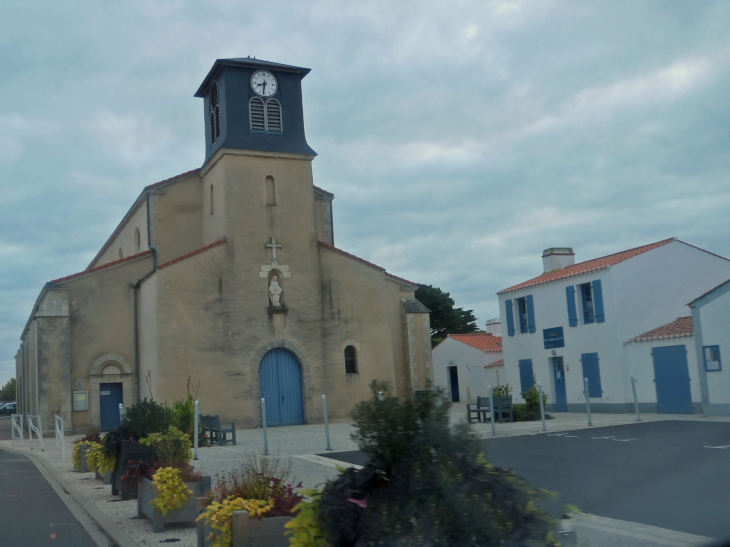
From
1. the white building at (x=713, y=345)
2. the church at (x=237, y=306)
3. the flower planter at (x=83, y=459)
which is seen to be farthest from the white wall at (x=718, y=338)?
the flower planter at (x=83, y=459)

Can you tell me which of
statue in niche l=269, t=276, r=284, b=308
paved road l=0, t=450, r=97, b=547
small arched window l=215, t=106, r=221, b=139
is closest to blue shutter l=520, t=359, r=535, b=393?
statue in niche l=269, t=276, r=284, b=308

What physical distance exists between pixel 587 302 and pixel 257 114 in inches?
564

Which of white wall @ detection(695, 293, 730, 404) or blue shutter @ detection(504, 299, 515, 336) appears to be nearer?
white wall @ detection(695, 293, 730, 404)

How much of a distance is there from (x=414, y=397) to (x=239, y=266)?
21773mm

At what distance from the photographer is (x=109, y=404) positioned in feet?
86.9

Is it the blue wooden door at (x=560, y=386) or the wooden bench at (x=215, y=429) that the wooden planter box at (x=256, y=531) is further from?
the blue wooden door at (x=560, y=386)

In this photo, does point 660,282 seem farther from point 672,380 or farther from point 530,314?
point 530,314

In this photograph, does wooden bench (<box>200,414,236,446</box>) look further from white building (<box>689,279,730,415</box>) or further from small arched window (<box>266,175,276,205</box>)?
white building (<box>689,279,730,415</box>)

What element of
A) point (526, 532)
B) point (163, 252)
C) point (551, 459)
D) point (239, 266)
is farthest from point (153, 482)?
point (163, 252)

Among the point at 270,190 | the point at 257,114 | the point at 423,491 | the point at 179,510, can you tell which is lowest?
the point at 179,510

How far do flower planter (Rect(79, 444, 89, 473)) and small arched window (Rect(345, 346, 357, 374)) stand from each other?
13067 millimetres

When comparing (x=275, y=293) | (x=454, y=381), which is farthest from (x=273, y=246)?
(x=454, y=381)

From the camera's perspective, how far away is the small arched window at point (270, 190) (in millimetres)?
26969

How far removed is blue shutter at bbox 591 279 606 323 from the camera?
79.2 ft
